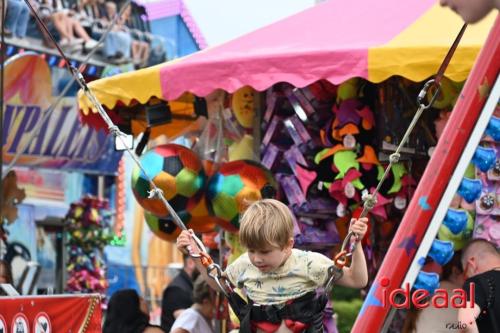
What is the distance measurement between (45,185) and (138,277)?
311 cm

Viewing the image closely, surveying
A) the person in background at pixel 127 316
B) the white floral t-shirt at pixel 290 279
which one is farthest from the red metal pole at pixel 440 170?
the person in background at pixel 127 316

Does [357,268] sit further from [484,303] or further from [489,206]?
[489,206]

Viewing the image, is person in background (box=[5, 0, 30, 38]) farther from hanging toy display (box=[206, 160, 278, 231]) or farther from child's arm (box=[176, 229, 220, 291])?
child's arm (box=[176, 229, 220, 291])

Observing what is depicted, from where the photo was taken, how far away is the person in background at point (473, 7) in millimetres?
2137

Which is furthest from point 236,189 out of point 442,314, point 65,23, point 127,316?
point 65,23

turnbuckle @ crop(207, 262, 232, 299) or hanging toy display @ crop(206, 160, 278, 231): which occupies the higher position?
hanging toy display @ crop(206, 160, 278, 231)

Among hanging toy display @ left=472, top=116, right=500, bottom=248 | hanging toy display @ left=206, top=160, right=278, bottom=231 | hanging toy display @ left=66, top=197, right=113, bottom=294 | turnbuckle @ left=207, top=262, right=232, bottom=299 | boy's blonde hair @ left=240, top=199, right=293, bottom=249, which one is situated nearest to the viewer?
boy's blonde hair @ left=240, top=199, right=293, bottom=249

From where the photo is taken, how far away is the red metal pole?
3586 mm

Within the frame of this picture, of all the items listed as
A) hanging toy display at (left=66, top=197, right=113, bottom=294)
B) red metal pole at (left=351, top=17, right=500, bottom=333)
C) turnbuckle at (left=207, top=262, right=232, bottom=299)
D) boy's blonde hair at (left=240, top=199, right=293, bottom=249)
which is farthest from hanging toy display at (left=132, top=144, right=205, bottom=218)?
hanging toy display at (left=66, top=197, right=113, bottom=294)

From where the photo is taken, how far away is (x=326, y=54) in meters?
5.34

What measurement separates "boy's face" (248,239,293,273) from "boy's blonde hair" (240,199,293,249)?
2 centimetres

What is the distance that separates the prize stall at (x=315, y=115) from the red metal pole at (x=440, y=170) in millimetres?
1517

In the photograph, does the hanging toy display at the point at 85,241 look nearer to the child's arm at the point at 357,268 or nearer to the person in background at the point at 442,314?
the person in background at the point at 442,314

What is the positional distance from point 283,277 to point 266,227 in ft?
0.90
